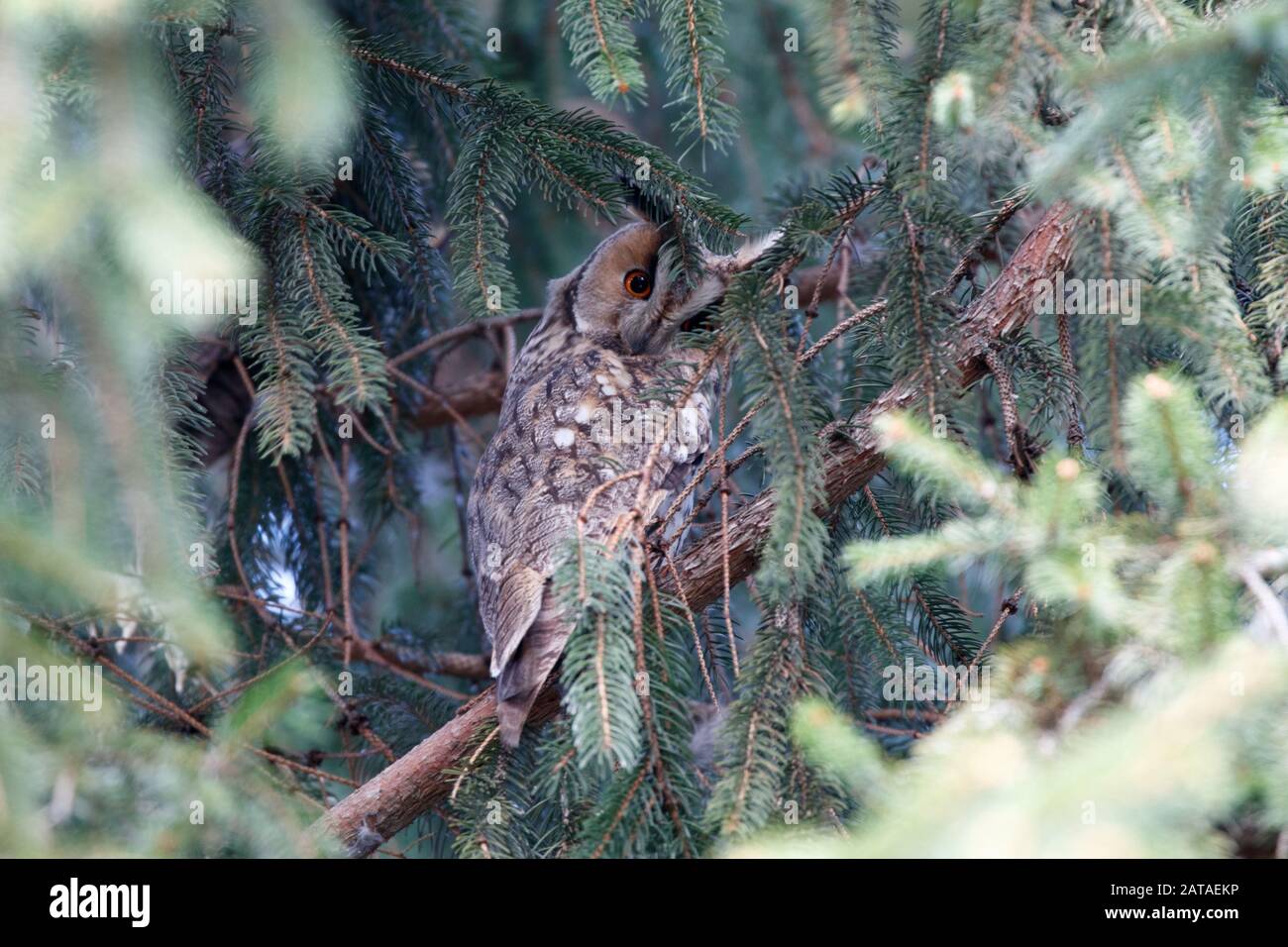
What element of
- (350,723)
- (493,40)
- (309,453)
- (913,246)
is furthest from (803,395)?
(309,453)

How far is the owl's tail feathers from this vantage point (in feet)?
6.58

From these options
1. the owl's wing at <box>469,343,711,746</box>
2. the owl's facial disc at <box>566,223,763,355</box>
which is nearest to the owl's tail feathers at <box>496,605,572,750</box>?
the owl's wing at <box>469,343,711,746</box>

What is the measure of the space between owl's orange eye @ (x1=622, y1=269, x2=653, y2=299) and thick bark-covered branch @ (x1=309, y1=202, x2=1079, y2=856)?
883mm

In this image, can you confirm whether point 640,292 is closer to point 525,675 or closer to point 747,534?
point 747,534

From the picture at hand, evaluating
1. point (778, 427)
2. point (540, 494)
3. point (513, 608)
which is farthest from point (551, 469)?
point (778, 427)

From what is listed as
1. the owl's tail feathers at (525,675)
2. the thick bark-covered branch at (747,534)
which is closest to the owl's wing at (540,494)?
the owl's tail feathers at (525,675)

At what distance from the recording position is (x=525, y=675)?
2.03m

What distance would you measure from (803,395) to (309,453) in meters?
1.85

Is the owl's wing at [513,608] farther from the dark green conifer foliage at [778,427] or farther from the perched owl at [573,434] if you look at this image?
the dark green conifer foliage at [778,427]

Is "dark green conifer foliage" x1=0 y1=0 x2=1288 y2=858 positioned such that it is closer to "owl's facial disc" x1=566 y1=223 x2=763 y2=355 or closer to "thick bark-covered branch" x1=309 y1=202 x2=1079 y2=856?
"thick bark-covered branch" x1=309 y1=202 x2=1079 y2=856

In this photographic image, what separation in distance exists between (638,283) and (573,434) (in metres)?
0.50

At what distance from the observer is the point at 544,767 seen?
6.02ft
